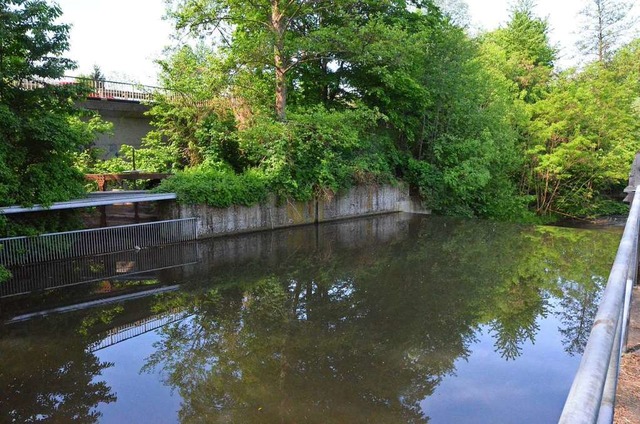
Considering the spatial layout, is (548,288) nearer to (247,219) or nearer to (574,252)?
(574,252)

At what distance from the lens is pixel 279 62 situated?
56.0 feet

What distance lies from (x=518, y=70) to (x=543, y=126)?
5.55 m

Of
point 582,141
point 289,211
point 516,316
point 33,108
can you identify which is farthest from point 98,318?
point 582,141

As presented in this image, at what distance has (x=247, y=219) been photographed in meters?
15.2

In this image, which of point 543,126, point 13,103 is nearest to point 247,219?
point 13,103

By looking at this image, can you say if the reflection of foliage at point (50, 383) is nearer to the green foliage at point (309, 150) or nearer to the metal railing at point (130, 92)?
the green foliage at point (309, 150)

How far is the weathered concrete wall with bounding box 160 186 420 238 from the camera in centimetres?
1405

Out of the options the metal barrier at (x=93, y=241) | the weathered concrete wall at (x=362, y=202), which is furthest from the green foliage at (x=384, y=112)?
the metal barrier at (x=93, y=241)

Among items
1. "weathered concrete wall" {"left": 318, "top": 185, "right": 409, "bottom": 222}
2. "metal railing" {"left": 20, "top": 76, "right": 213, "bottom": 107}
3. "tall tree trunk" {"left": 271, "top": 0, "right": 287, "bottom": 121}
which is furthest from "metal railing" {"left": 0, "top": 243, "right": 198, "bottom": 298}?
"tall tree trunk" {"left": 271, "top": 0, "right": 287, "bottom": 121}

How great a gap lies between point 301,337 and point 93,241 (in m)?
6.90

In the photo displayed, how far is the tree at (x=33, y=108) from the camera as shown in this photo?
9578mm

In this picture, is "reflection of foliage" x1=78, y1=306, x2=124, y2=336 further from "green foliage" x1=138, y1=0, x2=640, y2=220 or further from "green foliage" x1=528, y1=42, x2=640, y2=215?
"green foliage" x1=528, y1=42, x2=640, y2=215

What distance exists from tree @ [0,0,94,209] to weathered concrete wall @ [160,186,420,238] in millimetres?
3586

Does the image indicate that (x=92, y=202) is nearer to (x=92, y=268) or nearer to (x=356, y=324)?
(x=92, y=268)
